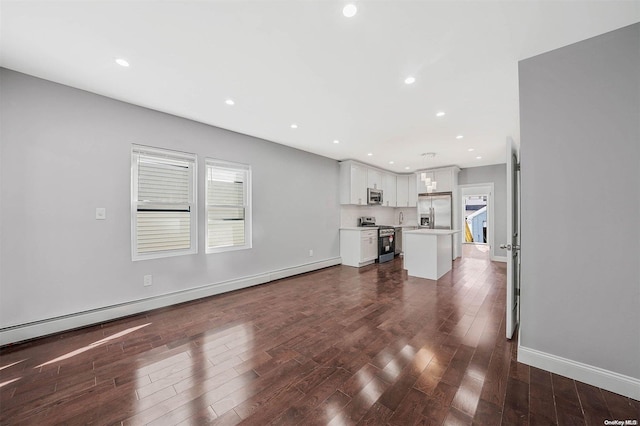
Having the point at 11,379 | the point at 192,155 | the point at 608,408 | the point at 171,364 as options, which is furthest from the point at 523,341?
the point at 192,155

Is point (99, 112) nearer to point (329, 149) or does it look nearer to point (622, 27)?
point (329, 149)

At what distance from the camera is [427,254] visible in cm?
475

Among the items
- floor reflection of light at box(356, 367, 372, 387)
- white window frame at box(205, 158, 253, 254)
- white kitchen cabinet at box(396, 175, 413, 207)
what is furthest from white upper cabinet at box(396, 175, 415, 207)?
floor reflection of light at box(356, 367, 372, 387)

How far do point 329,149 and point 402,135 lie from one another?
1.60 m

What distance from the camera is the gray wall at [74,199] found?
2.38 meters

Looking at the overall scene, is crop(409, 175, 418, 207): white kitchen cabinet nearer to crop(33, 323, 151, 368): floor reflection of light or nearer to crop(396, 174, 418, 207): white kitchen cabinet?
crop(396, 174, 418, 207): white kitchen cabinet

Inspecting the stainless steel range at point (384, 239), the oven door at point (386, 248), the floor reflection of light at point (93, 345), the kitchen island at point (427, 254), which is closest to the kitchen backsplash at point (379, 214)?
the stainless steel range at point (384, 239)

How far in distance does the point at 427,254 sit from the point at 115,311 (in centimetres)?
501

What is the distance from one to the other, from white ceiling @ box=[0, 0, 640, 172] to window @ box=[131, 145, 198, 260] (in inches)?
28.0

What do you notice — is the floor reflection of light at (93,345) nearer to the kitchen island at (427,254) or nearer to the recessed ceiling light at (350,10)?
the recessed ceiling light at (350,10)

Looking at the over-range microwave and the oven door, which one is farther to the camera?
the over-range microwave

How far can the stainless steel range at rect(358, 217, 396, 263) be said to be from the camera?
6477 mm

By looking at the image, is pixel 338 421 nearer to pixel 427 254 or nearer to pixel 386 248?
pixel 427 254

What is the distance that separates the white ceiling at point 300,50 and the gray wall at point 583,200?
251 millimetres
